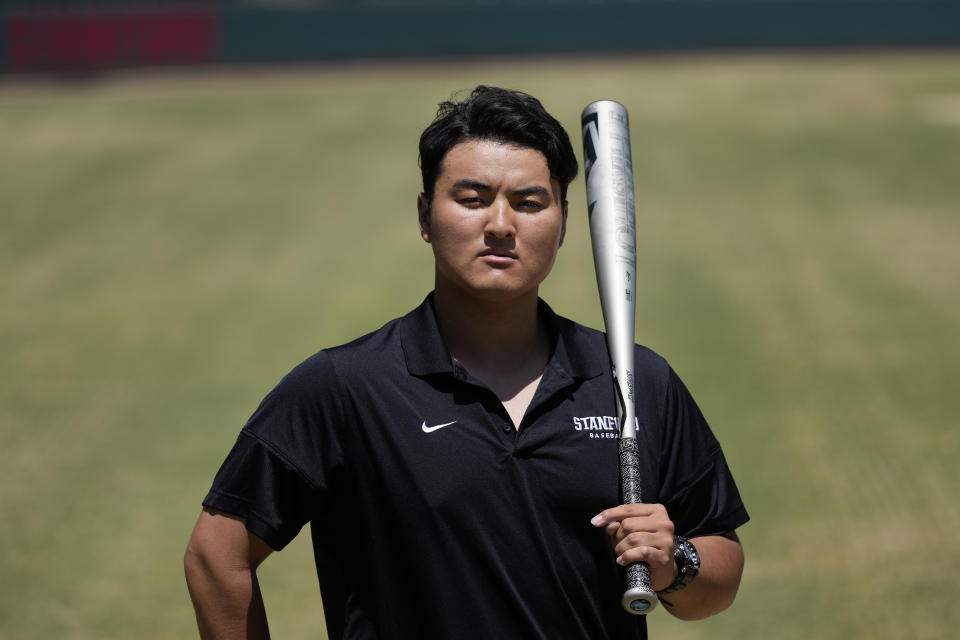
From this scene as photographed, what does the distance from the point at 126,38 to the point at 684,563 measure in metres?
26.1

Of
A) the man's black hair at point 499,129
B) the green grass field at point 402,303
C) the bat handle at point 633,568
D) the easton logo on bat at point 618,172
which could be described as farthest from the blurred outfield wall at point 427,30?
the bat handle at point 633,568

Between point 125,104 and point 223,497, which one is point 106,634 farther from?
point 125,104

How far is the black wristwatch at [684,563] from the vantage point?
2621 mm

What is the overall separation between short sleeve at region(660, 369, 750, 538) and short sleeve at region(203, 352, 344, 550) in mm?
791

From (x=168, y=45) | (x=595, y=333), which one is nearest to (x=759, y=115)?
(x=168, y=45)

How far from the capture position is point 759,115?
20.0 metres

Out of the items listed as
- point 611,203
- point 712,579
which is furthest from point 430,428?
point 611,203

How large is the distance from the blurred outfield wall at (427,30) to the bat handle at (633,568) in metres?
24.2

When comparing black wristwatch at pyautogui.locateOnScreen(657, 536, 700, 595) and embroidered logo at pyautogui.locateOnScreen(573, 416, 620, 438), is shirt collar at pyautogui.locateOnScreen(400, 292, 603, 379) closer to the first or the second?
embroidered logo at pyautogui.locateOnScreen(573, 416, 620, 438)

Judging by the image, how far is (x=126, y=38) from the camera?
85.9ft

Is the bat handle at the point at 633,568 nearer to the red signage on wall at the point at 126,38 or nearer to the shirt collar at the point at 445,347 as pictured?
the shirt collar at the point at 445,347

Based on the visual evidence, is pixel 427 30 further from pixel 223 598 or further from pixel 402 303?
pixel 223 598

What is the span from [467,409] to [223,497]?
1.90 feet

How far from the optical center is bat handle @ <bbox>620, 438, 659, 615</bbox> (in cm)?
246
